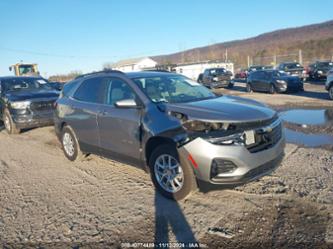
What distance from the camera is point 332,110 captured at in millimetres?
10648

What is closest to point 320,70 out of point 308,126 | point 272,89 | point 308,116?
point 272,89

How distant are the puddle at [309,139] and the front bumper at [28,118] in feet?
23.2

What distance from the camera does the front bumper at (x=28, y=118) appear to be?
9.19 meters

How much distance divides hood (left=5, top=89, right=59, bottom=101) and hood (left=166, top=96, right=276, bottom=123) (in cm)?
654

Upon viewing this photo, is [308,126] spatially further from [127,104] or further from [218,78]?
[218,78]

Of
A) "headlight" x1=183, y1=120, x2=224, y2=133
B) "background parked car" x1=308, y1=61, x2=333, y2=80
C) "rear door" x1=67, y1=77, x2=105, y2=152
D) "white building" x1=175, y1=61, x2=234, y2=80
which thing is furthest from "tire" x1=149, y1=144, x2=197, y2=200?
"white building" x1=175, y1=61, x2=234, y2=80

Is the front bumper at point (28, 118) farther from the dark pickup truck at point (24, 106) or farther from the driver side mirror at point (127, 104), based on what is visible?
the driver side mirror at point (127, 104)

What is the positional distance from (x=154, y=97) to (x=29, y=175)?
2.96m

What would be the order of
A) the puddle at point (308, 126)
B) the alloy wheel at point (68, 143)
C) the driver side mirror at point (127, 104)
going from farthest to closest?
the puddle at point (308, 126) → the alloy wheel at point (68, 143) → the driver side mirror at point (127, 104)

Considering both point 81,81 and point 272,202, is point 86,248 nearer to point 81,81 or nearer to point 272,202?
point 272,202

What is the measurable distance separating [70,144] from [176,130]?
3240 mm

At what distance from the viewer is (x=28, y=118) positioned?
920 cm

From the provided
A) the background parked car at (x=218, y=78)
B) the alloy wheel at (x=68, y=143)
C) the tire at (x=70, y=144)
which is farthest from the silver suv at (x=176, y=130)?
the background parked car at (x=218, y=78)

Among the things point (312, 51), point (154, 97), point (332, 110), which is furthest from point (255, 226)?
point (312, 51)
